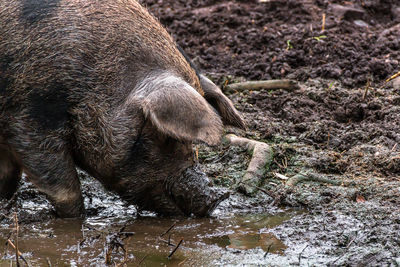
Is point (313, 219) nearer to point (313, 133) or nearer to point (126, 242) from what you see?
point (126, 242)

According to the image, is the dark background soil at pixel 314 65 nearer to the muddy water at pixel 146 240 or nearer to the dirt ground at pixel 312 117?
the dirt ground at pixel 312 117

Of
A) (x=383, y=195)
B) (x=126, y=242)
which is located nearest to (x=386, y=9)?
(x=383, y=195)

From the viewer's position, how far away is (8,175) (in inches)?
259

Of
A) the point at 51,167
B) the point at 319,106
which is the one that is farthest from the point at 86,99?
the point at 319,106

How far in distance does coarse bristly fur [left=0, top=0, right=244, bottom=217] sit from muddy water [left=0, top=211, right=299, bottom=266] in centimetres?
22

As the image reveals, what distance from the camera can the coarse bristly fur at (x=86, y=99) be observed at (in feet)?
18.4

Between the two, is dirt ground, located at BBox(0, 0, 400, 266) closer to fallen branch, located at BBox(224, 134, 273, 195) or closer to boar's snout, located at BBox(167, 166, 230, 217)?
fallen branch, located at BBox(224, 134, 273, 195)

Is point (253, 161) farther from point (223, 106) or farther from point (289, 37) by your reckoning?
point (289, 37)

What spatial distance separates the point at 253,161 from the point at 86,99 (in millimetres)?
1964

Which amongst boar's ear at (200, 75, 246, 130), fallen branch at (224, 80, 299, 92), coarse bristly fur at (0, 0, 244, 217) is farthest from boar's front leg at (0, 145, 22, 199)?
fallen branch at (224, 80, 299, 92)

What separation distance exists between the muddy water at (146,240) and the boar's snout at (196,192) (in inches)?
4.6

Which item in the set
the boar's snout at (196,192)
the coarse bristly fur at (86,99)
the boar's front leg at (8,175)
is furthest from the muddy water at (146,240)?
the boar's front leg at (8,175)

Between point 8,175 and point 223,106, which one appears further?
point 8,175

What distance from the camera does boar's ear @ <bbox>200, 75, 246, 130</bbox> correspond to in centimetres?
615
